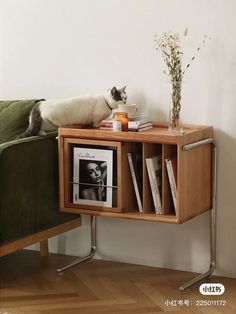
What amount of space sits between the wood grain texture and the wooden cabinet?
1.12ft

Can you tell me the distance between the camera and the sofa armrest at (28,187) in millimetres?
3697

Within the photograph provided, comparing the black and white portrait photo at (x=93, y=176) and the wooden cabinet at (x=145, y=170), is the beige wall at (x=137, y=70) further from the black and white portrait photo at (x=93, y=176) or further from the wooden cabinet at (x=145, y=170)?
the black and white portrait photo at (x=93, y=176)

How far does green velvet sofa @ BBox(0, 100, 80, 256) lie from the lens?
146 inches

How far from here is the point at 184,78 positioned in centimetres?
396

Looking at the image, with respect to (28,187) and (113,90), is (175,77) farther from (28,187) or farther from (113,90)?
(28,187)

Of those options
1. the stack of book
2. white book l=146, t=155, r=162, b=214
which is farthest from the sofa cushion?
white book l=146, t=155, r=162, b=214

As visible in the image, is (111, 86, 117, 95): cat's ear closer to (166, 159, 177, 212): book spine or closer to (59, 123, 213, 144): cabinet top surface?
(59, 123, 213, 144): cabinet top surface

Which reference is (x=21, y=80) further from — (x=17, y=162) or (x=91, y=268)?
(x=91, y=268)

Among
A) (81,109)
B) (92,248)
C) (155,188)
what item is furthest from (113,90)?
(92,248)

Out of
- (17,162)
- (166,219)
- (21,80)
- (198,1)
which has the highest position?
(198,1)

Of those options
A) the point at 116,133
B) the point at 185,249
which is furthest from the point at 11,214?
the point at 185,249

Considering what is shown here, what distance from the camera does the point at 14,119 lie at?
4074 millimetres

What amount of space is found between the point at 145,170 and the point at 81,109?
46cm

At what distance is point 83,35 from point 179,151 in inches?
38.4
